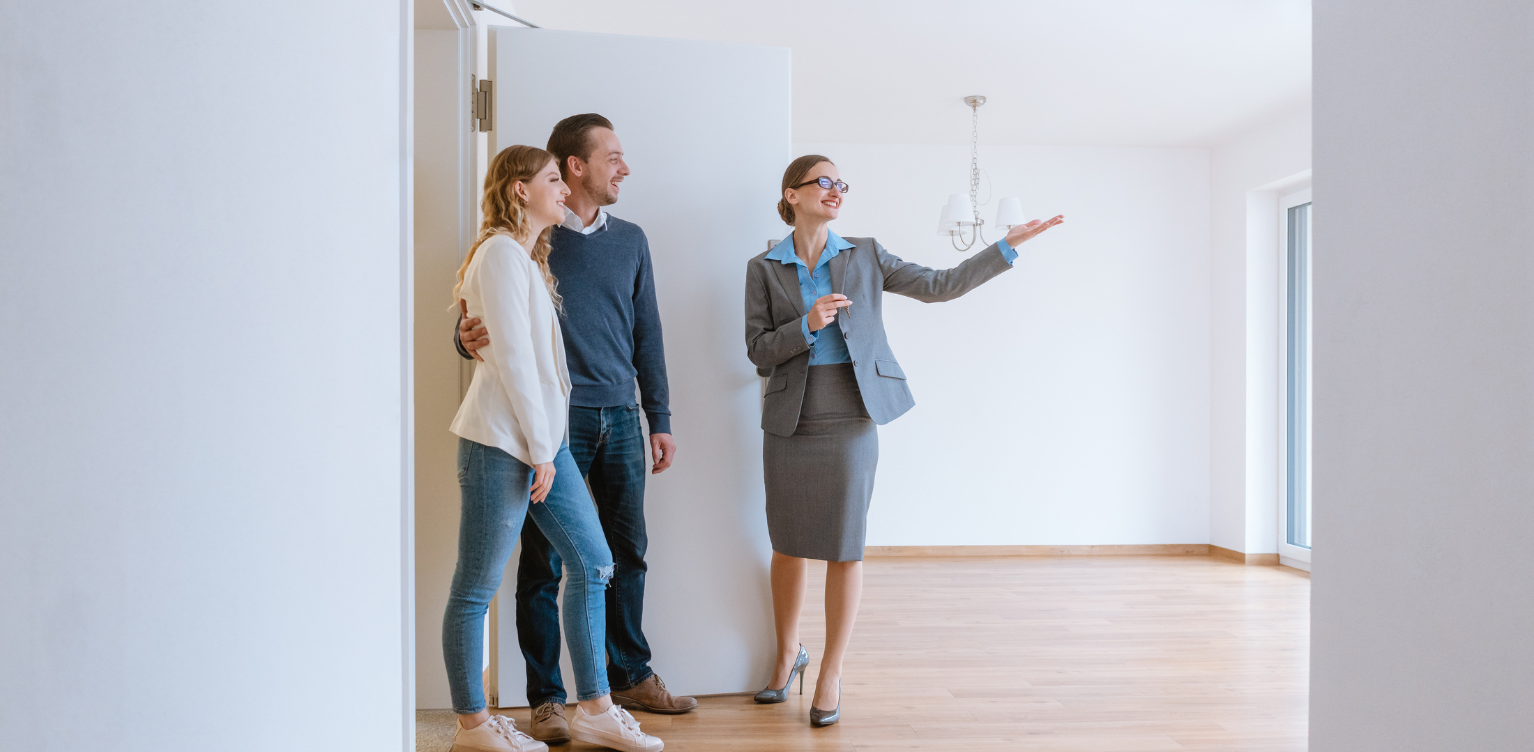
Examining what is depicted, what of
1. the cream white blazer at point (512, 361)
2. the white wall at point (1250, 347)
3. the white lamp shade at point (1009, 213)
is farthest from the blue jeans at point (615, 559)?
the white wall at point (1250, 347)

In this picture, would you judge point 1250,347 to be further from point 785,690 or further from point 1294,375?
point 785,690

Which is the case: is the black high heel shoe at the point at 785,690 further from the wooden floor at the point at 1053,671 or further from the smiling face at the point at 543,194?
the smiling face at the point at 543,194

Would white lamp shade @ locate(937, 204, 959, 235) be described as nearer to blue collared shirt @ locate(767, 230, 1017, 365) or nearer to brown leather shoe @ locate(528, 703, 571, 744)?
blue collared shirt @ locate(767, 230, 1017, 365)

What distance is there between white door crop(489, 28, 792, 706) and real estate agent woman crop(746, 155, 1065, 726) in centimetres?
11

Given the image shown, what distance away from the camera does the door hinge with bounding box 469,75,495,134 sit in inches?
90.1

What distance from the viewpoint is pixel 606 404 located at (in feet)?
7.11

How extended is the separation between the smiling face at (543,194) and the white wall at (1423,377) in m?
1.40

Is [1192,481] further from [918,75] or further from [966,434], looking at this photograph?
[918,75]

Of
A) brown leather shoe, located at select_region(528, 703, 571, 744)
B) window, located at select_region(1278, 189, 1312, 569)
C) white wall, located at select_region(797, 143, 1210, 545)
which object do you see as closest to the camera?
brown leather shoe, located at select_region(528, 703, 571, 744)

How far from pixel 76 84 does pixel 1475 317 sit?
1461 millimetres

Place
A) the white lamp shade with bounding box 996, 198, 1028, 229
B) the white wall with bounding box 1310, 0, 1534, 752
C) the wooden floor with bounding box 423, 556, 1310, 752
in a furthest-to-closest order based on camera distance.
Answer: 1. the white lamp shade with bounding box 996, 198, 1028, 229
2. the wooden floor with bounding box 423, 556, 1310, 752
3. the white wall with bounding box 1310, 0, 1534, 752

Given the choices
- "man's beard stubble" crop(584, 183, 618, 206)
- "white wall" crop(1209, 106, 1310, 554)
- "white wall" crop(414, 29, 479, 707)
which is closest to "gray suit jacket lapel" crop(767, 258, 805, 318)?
"man's beard stubble" crop(584, 183, 618, 206)

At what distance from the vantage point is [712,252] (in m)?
2.42

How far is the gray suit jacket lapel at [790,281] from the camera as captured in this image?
229 centimetres
